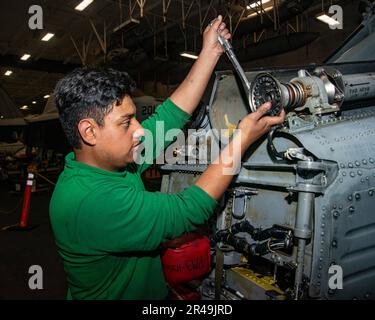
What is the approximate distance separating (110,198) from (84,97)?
18.4 inches

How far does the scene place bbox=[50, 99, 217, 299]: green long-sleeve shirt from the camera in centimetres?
121

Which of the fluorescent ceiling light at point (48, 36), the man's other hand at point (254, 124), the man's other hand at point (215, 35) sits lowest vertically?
the man's other hand at point (254, 124)

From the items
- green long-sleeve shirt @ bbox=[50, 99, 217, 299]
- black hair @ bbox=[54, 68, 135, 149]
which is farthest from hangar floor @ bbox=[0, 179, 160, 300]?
black hair @ bbox=[54, 68, 135, 149]

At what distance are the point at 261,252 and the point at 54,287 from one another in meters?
2.68

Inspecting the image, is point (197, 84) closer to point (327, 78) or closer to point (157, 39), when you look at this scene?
point (327, 78)

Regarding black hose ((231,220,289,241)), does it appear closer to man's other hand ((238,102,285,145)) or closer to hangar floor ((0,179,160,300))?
man's other hand ((238,102,285,145))

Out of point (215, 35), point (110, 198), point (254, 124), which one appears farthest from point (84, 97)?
point (215, 35)

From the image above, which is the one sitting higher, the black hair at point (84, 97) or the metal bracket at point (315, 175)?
the black hair at point (84, 97)

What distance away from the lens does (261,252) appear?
173 cm

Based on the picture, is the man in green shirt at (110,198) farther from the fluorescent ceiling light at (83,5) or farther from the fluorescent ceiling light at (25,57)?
the fluorescent ceiling light at (25,57)

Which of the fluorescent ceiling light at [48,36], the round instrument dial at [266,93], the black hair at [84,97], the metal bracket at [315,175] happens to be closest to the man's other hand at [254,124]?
the round instrument dial at [266,93]

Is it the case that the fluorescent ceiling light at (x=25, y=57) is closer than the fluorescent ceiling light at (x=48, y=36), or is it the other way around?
the fluorescent ceiling light at (x=48, y=36)

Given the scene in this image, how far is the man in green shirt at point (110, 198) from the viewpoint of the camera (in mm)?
1213

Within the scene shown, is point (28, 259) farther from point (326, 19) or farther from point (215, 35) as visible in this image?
point (326, 19)
